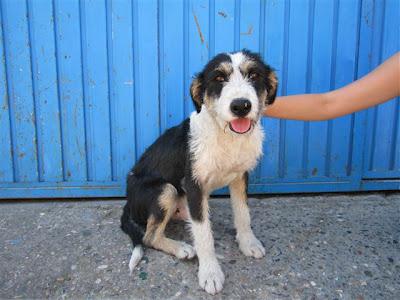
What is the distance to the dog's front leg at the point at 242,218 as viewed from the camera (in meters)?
2.91

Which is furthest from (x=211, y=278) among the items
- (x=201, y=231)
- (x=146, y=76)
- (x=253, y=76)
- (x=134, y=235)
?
(x=146, y=76)

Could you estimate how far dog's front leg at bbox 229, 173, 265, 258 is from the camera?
291 cm

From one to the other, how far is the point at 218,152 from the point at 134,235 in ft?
2.96

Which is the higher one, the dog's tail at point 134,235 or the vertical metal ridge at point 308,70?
the vertical metal ridge at point 308,70

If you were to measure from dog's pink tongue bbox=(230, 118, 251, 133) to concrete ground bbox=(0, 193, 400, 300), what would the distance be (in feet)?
3.22

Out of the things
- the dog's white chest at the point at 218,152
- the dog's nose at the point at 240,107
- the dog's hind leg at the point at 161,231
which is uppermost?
the dog's nose at the point at 240,107

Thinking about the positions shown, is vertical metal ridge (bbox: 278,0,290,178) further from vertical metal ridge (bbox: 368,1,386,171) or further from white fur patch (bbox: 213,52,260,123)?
white fur patch (bbox: 213,52,260,123)

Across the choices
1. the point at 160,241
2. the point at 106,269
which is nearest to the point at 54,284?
Result: the point at 106,269

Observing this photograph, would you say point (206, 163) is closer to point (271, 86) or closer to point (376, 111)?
point (271, 86)

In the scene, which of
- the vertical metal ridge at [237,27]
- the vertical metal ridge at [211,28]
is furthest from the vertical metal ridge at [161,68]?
the vertical metal ridge at [237,27]

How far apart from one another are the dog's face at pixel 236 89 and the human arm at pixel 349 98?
14cm

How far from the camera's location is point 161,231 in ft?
9.53

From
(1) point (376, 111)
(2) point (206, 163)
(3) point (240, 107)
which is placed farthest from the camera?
(1) point (376, 111)

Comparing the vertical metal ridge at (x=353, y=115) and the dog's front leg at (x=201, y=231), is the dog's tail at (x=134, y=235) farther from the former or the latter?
the vertical metal ridge at (x=353, y=115)
